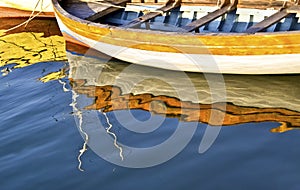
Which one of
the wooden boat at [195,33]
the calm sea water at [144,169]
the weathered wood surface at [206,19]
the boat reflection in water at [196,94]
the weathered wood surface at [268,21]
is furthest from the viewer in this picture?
the weathered wood surface at [206,19]

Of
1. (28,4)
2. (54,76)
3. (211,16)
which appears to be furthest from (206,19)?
(28,4)

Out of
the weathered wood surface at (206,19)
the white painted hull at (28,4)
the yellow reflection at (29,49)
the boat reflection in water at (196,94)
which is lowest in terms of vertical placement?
the yellow reflection at (29,49)

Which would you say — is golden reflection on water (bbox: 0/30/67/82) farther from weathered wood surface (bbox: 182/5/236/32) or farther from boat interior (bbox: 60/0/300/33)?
weathered wood surface (bbox: 182/5/236/32)

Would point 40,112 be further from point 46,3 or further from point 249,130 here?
point 46,3

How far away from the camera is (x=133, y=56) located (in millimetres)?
8109

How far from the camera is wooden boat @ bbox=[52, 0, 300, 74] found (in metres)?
6.78

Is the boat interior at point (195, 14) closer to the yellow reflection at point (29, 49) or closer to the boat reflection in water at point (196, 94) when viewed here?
the boat reflection in water at point (196, 94)

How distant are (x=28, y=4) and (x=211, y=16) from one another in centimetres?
610

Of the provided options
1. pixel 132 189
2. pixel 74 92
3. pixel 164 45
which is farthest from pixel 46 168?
pixel 164 45

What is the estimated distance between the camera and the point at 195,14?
Result: 9.30 m

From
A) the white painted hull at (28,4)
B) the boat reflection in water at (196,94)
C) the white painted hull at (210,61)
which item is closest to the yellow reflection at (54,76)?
the boat reflection in water at (196,94)

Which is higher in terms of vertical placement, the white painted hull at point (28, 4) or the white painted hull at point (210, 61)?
the white painted hull at point (210, 61)

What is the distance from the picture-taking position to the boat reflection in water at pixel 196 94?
638cm

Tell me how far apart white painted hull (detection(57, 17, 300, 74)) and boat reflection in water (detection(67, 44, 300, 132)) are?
17 cm
